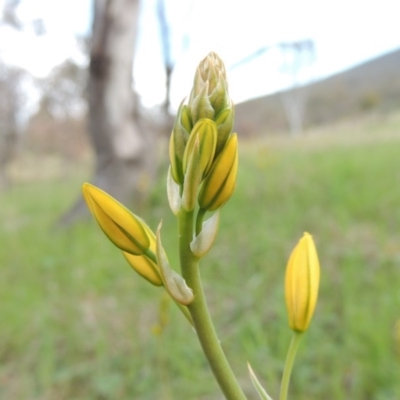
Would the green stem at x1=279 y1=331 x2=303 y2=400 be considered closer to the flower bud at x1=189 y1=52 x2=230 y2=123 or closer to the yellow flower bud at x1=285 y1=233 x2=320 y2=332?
the yellow flower bud at x1=285 y1=233 x2=320 y2=332

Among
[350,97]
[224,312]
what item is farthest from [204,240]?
[350,97]

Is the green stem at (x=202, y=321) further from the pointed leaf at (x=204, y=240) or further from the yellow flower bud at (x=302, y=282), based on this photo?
the yellow flower bud at (x=302, y=282)

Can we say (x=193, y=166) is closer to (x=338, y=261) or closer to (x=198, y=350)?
(x=198, y=350)

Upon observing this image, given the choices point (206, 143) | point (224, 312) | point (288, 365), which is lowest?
point (224, 312)

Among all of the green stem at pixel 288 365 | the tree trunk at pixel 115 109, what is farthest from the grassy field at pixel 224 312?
the tree trunk at pixel 115 109

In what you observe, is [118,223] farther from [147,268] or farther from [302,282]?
[302,282]
